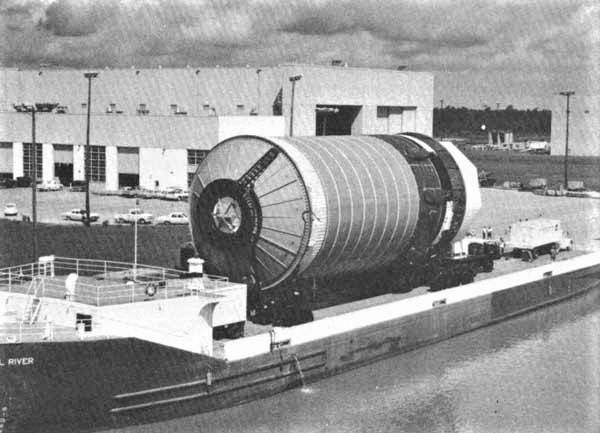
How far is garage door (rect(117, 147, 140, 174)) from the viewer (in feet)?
211

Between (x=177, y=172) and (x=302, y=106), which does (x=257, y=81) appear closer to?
(x=302, y=106)

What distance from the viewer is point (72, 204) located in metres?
58.0

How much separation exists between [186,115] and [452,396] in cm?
4591

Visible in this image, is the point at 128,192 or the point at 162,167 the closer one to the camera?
the point at 128,192

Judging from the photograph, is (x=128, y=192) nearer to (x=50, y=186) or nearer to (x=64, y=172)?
(x=50, y=186)

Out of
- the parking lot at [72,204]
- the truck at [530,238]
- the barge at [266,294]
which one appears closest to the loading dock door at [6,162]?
the parking lot at [72,204]

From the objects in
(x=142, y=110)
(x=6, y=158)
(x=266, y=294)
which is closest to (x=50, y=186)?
(x=6, y=158)

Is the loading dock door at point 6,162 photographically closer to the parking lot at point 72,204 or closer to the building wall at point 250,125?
the parking lot at point 72,204

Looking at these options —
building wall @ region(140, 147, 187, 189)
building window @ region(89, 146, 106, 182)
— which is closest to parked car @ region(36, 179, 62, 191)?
building window @ region(89, 146, 106, 182)

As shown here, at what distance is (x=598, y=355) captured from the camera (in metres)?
27.9

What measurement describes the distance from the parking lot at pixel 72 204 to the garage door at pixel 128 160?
324 centimetres

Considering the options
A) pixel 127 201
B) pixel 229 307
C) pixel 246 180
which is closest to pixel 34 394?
pixel 229 307

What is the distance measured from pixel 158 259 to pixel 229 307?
1599cm

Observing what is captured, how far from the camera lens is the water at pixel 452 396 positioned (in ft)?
69.1
